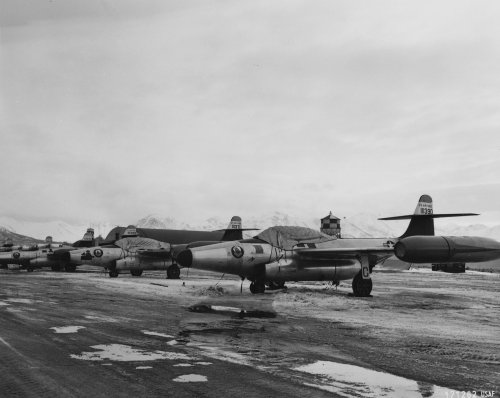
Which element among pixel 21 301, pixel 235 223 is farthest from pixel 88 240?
pixel 21 301

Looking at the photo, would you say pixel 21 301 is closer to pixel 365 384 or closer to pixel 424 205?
pixel 365 384

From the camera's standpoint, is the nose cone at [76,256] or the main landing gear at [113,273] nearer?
the main landing gear at [113,273]

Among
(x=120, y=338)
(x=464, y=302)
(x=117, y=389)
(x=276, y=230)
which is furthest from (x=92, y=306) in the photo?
(x=464, y=302)

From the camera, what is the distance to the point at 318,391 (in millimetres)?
4801

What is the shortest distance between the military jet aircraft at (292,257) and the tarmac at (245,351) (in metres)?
2.96

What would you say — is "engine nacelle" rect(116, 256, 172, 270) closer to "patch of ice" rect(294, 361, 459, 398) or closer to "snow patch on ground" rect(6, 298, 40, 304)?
"snow patch on ground" rect(6, 298, 40, 304)

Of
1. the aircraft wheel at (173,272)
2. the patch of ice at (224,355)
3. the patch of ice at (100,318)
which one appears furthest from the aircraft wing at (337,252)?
the aircraft wheel at (173,272)

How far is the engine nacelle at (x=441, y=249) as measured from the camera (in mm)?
12688

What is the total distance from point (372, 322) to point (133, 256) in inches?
884

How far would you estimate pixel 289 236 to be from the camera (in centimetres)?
1731

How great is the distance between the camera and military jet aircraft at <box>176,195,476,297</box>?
51.3 feet

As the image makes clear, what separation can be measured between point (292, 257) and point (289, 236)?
2.74ft

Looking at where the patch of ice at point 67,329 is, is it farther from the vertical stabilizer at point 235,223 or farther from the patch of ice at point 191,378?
the vertical stabilizer at point 235,223

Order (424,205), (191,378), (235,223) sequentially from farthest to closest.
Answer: (235,223) < (424,205) < (191,378)
